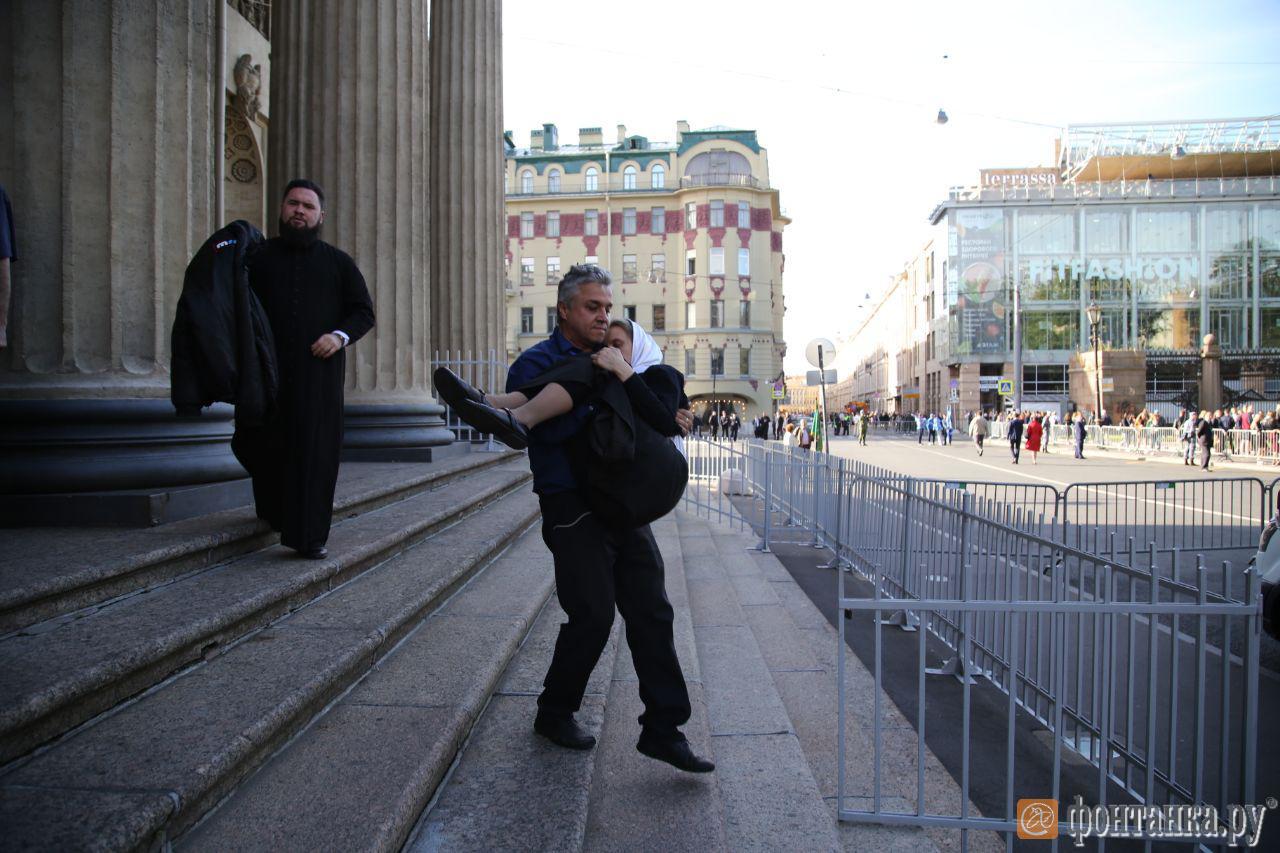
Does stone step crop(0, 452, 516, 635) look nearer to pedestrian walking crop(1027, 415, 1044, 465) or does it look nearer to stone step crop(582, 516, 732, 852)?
stone step crop(582, 516, 732, 852)

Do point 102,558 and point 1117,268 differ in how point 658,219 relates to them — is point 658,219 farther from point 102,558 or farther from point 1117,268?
point 102,558

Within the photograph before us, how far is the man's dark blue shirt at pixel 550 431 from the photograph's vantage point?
9.78 feet

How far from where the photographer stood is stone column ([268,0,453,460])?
7.84 m

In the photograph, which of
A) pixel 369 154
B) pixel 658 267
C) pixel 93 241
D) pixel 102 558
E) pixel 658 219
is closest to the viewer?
pixel 102 558

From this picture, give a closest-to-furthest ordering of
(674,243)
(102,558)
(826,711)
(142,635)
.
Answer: (142,635)
(102,558)
(826,711)
(674,243)

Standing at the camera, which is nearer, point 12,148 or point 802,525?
point 12,148

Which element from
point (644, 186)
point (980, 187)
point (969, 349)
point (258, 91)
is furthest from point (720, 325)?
point (258, 91)

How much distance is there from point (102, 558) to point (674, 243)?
2112 inches

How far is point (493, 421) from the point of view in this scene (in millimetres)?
2674

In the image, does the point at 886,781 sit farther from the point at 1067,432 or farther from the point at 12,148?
the point at 1067,432

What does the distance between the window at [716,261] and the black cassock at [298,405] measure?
50684 millimetres

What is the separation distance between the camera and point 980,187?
2319 inches

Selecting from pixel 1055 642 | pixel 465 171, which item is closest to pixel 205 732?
pixel 1055 642

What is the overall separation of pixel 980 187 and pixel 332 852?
212 ft
